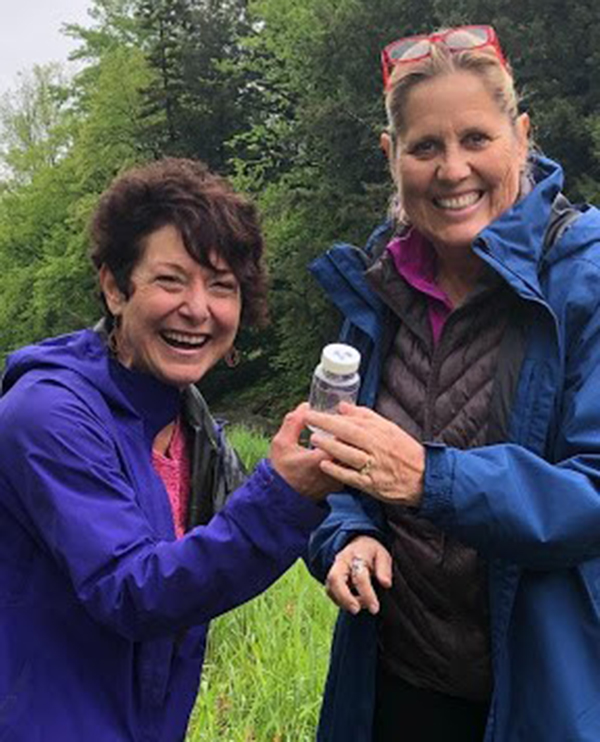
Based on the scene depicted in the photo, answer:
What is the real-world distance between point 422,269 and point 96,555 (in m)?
0.97

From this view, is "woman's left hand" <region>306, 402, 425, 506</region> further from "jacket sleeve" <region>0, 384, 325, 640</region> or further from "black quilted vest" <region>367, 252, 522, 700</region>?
"black quilted vest" <region>367, 252, 522, 700</region>

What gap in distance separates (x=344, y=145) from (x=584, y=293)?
21.2 metres

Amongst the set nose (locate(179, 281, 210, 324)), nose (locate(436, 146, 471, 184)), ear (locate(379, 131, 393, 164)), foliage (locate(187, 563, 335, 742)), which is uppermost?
ear (locate(379, 131, 393, 164))

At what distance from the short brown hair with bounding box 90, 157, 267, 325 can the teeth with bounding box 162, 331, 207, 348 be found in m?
0.13

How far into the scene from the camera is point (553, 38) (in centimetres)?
2031

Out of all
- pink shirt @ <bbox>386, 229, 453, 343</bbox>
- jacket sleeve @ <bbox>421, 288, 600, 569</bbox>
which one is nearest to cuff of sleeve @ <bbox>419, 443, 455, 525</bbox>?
jacket sleeve @ <bbox>421, 288, 600, 569</bbox>

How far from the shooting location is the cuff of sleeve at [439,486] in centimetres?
173

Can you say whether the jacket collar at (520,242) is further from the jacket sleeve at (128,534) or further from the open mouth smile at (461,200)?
the jacket sleeve at (128,534)

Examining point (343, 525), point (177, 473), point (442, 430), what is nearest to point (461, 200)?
point (442, 430)

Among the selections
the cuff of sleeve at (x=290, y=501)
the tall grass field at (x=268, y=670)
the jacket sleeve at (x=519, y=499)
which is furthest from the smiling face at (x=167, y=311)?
the tall grass field at (x=268, y=670)

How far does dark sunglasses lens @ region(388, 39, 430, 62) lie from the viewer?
2086 millimetres

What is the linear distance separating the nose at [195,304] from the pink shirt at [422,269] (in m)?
0.44

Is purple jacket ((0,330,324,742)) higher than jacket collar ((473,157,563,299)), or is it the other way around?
jacket collar ((473,157,563,299))

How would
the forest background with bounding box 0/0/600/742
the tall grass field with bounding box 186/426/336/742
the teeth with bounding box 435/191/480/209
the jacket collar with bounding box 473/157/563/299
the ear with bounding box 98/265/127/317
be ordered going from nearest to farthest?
1. the jacket collar with bounding box 473/157/563/299
2. the teeth with bounding box 435/191/480/209
3. the ear with bounding box 98/265/127/317
4. the tall grass field with bounding box 186/426/336/742
5. the forest background with bounding box 0/0/600/742
